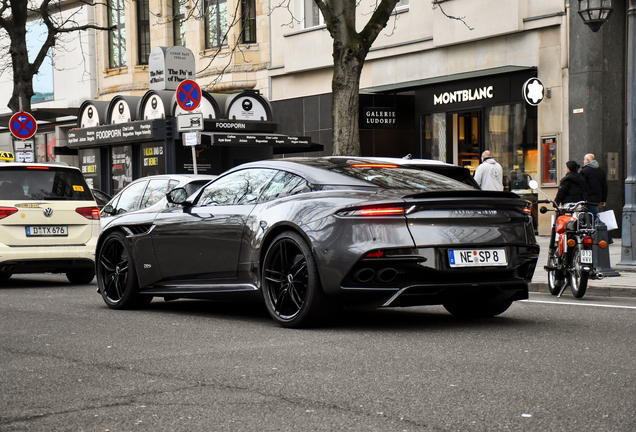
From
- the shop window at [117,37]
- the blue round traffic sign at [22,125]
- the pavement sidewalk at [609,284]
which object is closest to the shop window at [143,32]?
the shop window at [117,37]

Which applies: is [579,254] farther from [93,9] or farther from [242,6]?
[93,9]

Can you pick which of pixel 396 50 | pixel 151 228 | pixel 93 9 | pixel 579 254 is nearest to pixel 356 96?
pixel 579 254

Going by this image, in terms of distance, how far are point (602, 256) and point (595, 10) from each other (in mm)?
3565

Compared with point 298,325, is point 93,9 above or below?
above

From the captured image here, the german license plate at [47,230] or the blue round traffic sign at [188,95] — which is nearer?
the german license plate at [47,230]

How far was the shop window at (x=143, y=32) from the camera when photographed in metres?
35.0

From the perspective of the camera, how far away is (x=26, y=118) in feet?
78.3

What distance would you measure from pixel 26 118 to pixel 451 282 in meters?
18.5

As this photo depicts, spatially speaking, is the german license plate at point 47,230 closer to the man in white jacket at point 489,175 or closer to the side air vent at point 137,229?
the side air vent at point 137,229

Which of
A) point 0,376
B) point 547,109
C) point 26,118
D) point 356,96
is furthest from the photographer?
point 26,118

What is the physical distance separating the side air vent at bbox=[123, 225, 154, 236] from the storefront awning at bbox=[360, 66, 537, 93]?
1375cm

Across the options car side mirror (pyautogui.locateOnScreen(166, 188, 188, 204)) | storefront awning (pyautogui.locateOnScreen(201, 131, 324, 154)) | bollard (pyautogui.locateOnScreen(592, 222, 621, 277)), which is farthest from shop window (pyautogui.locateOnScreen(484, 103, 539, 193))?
car side mirror (pyautogui.locateOnScreen(166, 188, 188, 204))

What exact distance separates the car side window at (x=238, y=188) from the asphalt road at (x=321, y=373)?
1.01m

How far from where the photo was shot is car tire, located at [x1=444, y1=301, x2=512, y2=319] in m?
8.30
